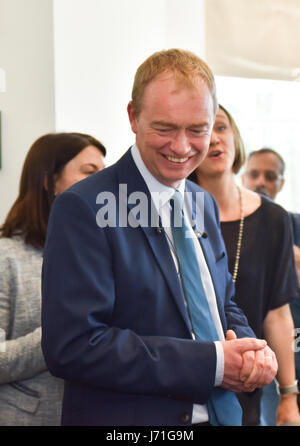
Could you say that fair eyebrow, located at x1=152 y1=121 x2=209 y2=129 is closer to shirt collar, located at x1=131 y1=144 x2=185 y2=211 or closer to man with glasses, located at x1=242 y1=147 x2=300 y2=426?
shirt collar, located at x1=131 y1=144 x2=185 y2=211

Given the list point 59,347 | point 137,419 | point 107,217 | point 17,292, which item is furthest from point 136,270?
point 17,292

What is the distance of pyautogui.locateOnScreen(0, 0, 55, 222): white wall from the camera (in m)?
2.93

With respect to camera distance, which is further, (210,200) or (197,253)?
(210,200)

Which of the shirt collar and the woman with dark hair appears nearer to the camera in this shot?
the shirt collar

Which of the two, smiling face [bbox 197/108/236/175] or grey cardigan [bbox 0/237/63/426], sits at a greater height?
smiling face [bbox 197/108/236/175]

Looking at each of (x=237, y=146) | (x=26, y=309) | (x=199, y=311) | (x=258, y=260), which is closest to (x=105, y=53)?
(x=237, y=146)

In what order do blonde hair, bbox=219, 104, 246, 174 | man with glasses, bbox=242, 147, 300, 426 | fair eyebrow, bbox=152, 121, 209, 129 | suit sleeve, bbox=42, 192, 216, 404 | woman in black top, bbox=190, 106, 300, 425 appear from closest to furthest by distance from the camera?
1. suit sleeve, bbox=42, 192, 216, 404
2. fair eyebrow, bbox=152, 121, 209, 129
3. woman in black top, bbox=190, 106, 300, 425
4. blonde hair, bbox=219, 104, 246, 174
5. man with glasses, bbox=242, 147, 300, 426

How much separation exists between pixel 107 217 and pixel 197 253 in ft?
0.97

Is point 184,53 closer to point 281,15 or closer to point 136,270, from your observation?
point 136,270

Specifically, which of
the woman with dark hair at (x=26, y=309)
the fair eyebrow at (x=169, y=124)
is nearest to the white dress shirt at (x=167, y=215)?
the fair eyebrow at (x=169, y=124)

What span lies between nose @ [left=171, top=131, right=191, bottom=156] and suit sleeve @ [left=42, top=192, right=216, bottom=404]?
0.85 feet

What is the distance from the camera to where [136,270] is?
1222mm

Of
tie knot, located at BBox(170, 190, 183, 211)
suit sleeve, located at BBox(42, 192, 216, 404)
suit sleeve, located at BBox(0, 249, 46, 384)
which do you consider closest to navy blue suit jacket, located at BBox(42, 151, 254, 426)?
suit sleeve, located at BBox(42, 192, 216, 404)

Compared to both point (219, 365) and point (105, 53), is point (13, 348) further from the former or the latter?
point (105, 53)
